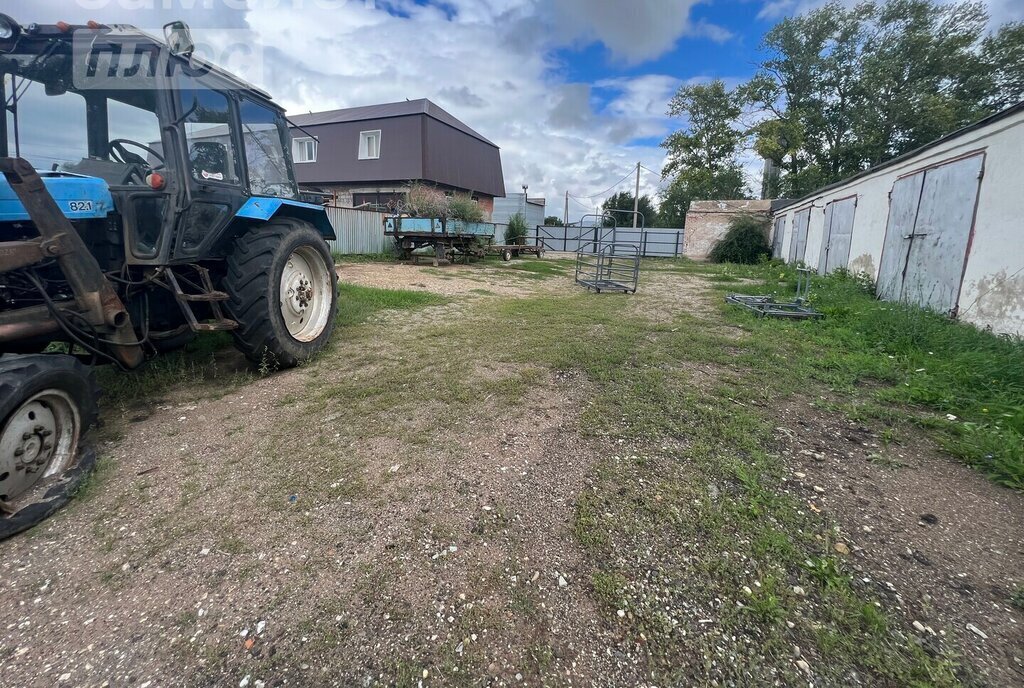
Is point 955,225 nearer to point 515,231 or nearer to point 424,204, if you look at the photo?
point 424,204

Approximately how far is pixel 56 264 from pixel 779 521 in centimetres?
430

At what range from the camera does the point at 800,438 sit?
3.12 m

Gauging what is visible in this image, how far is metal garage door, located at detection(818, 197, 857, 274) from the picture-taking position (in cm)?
1062

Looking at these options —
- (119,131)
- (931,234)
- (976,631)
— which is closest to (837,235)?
(931,234)

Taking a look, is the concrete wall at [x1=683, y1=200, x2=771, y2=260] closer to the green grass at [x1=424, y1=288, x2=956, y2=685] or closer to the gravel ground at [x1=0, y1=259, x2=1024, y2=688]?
the green grass at [x1=424, y1=288, x2=956, y2=685]

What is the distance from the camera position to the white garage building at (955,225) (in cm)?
514

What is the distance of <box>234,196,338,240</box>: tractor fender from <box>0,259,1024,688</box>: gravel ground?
1.66 meters

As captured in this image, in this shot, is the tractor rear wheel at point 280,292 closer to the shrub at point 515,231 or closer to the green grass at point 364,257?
the green grass at point 364,257

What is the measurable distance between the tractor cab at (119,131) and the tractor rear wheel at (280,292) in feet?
1.08

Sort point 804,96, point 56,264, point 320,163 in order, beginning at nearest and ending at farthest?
point 56,264 < point 320,163 < point 804,96

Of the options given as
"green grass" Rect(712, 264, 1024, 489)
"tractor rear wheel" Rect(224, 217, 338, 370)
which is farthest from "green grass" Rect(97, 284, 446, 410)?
"green grass" Rect(712, 264, 1024, 489)

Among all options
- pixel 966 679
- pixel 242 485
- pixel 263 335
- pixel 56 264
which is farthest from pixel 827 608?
pixel 56 264

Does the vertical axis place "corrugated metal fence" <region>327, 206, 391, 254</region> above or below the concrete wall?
below

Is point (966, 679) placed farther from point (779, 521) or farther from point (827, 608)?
point (779, 521)
